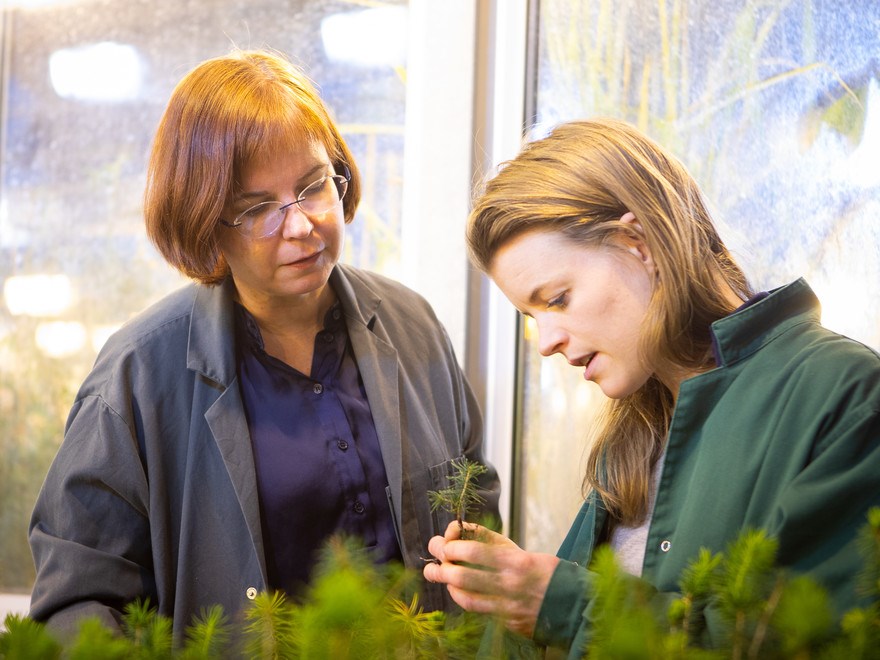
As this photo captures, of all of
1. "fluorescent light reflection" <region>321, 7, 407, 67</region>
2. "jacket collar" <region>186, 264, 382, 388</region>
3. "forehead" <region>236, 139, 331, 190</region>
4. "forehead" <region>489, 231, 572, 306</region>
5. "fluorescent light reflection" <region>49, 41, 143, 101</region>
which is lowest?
"jacket collar" <region>186, 264, 382, 388</region>

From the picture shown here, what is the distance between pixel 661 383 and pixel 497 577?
63cm

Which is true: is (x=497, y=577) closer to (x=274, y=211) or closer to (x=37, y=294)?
(x=274, y=211)

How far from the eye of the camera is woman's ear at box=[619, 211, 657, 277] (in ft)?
4.08

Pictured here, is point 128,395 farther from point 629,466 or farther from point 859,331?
point 859,331

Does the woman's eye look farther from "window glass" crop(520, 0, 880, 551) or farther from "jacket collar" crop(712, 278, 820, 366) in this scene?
"window glass" crop(520, 0, 880, 551)

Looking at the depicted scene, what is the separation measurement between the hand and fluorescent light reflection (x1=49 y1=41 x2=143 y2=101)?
6.89 ft

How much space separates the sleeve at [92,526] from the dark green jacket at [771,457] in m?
0.82

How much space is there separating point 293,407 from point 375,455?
0.61ft

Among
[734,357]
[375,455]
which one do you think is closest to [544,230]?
[734,357]

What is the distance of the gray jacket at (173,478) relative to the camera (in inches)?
58.5

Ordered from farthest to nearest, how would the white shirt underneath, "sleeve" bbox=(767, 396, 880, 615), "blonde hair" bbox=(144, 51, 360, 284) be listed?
"blonde hair" bbox=(144, 51, 360, 284) < the white shirt underneath < "sleeve" bbox=(767, 396, 880, 615)

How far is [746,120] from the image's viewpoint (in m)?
1.99

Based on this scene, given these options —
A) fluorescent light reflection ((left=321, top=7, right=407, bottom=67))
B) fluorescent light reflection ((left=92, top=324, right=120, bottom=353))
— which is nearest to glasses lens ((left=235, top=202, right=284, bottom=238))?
fluorescent light reflection ((left=321, top=7, right=407, bottom=67))

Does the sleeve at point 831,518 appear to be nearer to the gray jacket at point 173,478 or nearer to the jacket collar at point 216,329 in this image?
the gray jacket at point 173,478
